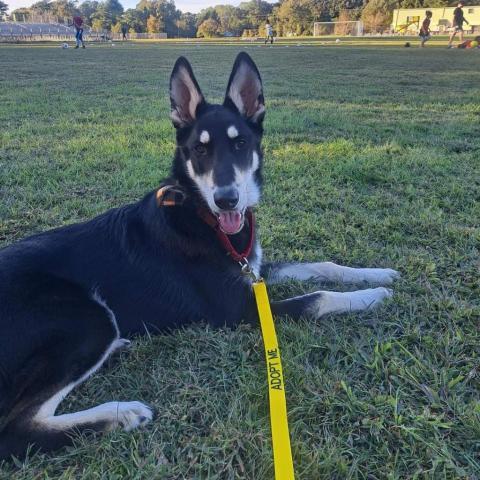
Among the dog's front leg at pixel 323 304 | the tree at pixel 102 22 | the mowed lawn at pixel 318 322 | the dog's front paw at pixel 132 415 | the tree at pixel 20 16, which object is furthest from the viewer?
the tree at pixel 20 16

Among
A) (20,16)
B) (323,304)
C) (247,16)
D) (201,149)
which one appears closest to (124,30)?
(247,16)

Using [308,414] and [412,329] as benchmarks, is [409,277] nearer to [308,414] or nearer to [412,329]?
[412,329]

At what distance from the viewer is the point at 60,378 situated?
2434 millimetres

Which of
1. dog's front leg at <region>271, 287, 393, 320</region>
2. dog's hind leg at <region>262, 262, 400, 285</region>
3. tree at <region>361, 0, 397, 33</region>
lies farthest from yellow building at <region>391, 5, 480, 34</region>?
dog's front leg at <region>271, 287, 393, 320</region>

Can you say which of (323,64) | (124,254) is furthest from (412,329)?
(323,64)

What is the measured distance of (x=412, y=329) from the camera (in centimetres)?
299

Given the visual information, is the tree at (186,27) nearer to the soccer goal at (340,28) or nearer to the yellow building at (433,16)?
the soccer goal at (340,28)

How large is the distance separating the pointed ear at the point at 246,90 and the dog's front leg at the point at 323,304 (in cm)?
156

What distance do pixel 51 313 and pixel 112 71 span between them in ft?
61.6

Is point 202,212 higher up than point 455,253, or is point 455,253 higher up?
point 202,212

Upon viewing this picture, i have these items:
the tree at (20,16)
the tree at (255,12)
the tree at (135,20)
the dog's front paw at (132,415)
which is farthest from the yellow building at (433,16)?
the tree at (20,16)

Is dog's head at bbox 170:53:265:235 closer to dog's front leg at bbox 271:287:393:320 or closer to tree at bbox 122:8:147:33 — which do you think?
dog's front leg at bbox 271:287:393:320

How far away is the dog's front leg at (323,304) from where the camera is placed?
3127 millimetres

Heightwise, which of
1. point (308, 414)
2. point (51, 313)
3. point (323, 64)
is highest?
point (323, 64)
